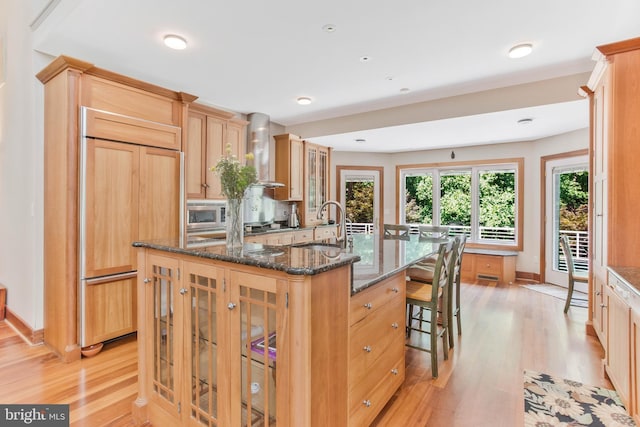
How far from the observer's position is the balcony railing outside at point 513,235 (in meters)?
5.02

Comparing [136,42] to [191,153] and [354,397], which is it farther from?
[354,397]

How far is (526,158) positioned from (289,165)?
4233 mm

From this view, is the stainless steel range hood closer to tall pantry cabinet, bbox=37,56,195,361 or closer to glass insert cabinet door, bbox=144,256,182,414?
tall pantry cabinet, bbox=37,56,195,361

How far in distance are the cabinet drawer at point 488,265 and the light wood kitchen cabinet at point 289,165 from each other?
3404 millimetres

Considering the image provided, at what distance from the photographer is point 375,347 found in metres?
1.80

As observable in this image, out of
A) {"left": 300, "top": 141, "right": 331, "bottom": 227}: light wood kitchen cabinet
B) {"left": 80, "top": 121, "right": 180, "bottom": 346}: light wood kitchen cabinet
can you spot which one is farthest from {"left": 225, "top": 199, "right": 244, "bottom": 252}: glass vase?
{"left": 300, "top": 141, "right": 331, "bottom": 227}: light wood kitchen cabinet

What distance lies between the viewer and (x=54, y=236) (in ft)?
8.79

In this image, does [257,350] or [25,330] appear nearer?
[257,350]

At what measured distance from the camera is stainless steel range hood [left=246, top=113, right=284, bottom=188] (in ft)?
15.6

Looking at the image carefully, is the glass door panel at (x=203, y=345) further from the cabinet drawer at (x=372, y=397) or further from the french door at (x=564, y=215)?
the french door at (x=564, y=215)

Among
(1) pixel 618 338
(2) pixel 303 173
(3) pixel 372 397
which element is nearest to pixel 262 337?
(3) pixel 372 397

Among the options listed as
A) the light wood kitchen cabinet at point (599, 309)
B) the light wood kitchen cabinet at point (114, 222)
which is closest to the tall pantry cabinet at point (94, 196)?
the light wood kitchen cabinet at point (114, 222)

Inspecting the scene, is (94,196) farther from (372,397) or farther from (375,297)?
(372,397)

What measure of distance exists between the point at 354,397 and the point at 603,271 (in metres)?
2.32
